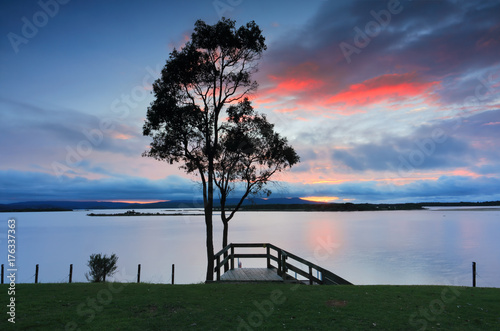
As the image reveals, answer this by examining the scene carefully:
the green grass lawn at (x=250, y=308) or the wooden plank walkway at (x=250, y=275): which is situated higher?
the green grass lawn at (x=250, y=308)

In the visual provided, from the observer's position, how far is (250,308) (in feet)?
36.1

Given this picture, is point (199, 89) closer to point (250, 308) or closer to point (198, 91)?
point (198, 91)

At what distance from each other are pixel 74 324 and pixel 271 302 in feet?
20.2

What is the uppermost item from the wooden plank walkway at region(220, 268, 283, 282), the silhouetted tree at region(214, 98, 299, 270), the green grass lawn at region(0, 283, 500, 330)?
the silhouetted tree at region(214, 98, 299, 270)

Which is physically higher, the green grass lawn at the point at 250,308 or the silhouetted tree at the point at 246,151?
the silhouetted tree at the point at 246,151

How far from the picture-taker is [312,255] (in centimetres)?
5781

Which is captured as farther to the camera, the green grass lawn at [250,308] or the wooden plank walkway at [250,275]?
the wooden plank walkway at [250,275]

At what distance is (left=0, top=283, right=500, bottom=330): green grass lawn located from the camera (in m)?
9.51

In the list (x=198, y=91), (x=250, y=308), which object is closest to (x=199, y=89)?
(x=198, y=91)

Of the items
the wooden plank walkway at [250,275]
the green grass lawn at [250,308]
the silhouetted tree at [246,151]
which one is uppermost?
the silhouetted tree at [246,151]

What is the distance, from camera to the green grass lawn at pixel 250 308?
9508 millimetres

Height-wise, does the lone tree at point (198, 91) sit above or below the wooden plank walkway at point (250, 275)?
above

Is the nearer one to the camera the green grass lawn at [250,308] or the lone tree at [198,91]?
the green grass lawn at [250,308]

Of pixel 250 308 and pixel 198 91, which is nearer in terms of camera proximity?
pixel 250 308
